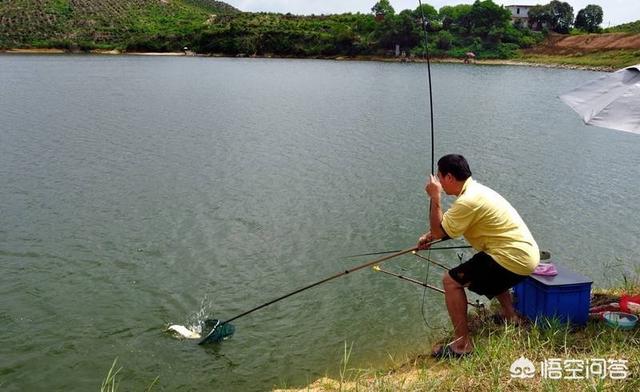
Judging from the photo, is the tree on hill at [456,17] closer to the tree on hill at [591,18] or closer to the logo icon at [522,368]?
→ the tree on hill at [591,18]

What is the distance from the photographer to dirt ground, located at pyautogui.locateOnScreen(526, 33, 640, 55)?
64812 millimetres

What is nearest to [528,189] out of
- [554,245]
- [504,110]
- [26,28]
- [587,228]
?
[587,228]

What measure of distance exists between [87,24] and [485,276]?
101 m

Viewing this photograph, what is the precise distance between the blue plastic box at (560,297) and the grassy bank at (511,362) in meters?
0.11

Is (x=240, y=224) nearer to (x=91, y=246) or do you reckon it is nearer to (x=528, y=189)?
(x=91, y=246)

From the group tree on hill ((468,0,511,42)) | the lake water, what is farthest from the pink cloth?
tree on hill ((468,0,511,42))

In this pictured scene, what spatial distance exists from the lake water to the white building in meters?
76.7

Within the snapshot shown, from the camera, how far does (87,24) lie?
3578 inches

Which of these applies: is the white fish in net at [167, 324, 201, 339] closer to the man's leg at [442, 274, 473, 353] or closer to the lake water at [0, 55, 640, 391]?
the lake water at [0, 55, 640, 391]

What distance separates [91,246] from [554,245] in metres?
7.31

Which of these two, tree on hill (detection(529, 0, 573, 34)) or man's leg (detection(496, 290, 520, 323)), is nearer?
man's leg (detection(496, 290, 520, 323))

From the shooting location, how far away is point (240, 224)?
9.00 meters

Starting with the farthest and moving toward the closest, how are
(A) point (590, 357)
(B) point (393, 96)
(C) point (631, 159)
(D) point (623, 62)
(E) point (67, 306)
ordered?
(D) point (623, 62)
(B) point (393, 96)
(C) point (631, 159)
(E) point (67, 306)
(A) point (590, 357)

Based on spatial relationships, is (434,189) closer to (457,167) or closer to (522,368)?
A: (457,167)
